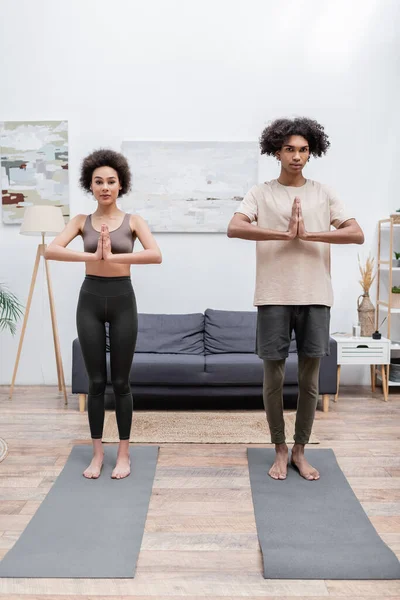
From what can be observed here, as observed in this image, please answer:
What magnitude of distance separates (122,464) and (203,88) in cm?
294

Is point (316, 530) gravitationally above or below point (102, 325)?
below

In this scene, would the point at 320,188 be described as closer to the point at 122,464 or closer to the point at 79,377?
the point at 122,464

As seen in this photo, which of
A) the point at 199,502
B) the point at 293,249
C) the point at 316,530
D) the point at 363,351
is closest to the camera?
the point at 316,530

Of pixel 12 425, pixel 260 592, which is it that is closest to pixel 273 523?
pixel 260 592

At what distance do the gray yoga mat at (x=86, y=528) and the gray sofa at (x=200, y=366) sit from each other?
938 millimetres

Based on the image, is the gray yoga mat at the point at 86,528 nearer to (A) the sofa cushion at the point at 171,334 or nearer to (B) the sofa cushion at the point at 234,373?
(B) the sofa cushion at the point at 234,373

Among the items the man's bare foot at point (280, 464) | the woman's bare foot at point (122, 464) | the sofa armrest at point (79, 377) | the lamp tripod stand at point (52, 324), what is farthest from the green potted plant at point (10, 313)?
the man's bare foot at point (280, 464)

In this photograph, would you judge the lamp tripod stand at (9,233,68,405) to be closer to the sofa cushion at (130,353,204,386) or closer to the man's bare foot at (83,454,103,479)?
the sofa cushion at (130,353,204,386)

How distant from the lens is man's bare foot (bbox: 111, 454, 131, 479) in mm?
2506

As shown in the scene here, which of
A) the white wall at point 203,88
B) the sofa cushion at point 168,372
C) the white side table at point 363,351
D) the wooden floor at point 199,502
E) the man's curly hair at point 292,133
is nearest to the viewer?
the wooden floor at point 199,502

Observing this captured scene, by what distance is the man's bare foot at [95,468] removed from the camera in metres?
2.50

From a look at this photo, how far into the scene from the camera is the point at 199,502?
2.27 metres

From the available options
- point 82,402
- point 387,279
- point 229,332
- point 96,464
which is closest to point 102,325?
point 96,464

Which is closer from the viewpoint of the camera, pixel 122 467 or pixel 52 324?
pixel 122 467
